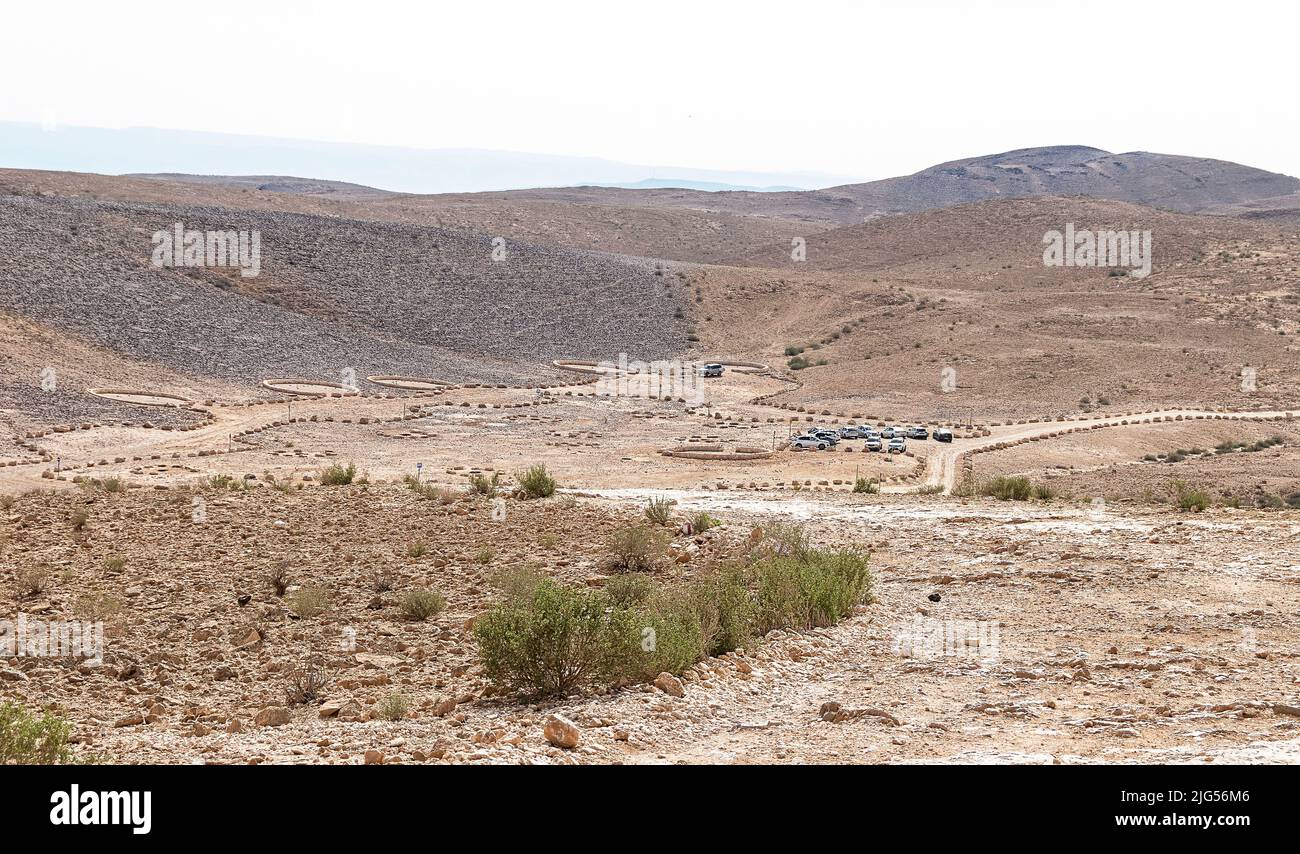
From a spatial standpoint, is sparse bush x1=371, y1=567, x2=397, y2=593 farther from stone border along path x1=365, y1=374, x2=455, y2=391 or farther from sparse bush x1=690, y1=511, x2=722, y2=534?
stone border along path x1=365, y1=374, x2=455, y2=391

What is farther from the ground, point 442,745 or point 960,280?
point 960,280

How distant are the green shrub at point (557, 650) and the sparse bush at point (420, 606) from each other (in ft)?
13.2

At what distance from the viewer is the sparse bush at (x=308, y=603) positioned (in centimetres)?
1394

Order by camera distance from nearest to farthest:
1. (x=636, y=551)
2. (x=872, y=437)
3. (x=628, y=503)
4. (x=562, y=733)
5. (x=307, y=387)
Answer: (x=562, y=733), (x=636, y=551), (x=628, y=503), (x=872, y=437), (x=307, y=387)

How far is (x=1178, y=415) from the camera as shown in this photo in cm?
4725

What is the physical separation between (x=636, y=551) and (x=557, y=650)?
20.8ft

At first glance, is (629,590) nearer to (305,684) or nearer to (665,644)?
(665,644)

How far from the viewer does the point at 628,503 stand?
20.9 meters

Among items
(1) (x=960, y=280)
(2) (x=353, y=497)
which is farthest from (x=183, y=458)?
(1) (x=960, y=280)

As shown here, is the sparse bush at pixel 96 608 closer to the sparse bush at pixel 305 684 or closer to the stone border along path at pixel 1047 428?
the sparse bush at pixel 305 684

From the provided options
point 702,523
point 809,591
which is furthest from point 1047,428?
point 809,591

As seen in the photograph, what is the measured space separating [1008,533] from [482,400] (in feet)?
111
